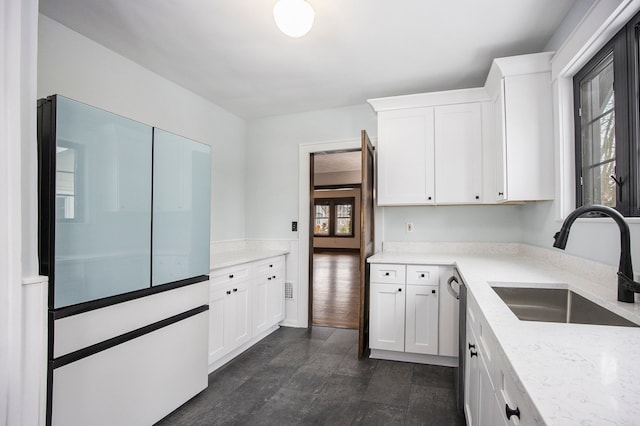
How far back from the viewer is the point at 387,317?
111 inches

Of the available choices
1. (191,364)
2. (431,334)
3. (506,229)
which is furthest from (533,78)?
(191,364)

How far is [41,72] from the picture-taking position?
199 centimetres

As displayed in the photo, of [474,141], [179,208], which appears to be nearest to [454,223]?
[474,141]

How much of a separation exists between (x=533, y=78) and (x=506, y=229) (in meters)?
1.41

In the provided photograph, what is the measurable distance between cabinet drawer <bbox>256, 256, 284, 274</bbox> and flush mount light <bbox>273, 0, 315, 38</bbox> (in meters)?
2.12

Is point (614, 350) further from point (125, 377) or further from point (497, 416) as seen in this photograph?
point (125, 377)

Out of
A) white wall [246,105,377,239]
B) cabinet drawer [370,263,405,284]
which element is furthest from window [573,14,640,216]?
white wall [246,105,377,239]

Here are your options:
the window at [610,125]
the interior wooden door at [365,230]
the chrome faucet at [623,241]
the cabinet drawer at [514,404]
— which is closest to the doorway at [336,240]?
the interior wooden door at [365,230]

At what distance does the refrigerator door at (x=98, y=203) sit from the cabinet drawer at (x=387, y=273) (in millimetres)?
1803

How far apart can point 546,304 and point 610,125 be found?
104 cm

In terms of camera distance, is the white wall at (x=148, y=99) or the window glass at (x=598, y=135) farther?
the white wall at (x=148, y=99)

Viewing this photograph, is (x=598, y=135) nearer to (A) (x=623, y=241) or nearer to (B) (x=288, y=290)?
(A) (x=623, y=241)

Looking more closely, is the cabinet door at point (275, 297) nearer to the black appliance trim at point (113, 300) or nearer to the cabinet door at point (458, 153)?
the black appliance trim at point (113, 300)

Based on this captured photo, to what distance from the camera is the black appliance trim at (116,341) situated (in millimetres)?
1431
